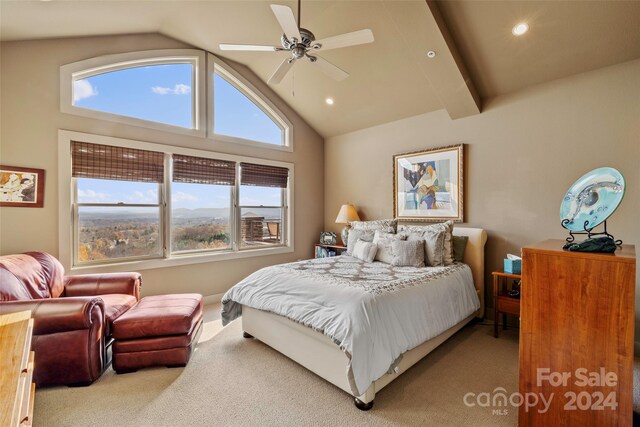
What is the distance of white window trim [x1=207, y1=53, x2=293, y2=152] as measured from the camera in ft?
13.8

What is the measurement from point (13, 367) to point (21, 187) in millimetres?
2792

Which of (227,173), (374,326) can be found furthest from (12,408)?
(227,173)

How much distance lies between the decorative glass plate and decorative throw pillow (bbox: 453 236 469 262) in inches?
64.6

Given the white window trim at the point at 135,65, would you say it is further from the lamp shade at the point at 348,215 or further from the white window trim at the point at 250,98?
the lamp shade at the point at 348,215

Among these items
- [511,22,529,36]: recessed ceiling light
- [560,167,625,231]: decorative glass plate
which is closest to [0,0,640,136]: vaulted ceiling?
[511,22,529,36]: recessed ceiling light

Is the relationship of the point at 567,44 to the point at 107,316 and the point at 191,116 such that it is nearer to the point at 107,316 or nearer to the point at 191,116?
the point at 191,116

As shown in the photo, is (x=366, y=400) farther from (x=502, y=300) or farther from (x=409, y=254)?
(x=502, y=300)

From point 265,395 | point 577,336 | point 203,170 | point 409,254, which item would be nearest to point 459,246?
point 409,254

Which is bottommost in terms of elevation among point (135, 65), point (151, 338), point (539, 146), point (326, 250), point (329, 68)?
point (151, 338)

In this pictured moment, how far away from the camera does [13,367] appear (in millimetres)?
1067

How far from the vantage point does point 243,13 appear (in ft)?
10.8

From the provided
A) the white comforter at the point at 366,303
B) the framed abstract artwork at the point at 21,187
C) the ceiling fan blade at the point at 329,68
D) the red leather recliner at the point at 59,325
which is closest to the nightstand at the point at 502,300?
the white comforter at the point at 366,303

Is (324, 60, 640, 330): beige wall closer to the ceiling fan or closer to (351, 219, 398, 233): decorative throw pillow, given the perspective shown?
(351, 219, 398, 233): decorative throw pillow

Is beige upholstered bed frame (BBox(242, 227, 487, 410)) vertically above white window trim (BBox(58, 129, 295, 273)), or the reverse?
white window trim (BBox(58, 129, 295, 273))
